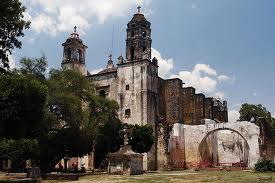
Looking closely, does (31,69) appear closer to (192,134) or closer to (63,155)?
(63,155)

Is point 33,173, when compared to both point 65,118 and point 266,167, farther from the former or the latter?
point 266,167

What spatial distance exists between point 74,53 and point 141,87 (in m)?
9.38

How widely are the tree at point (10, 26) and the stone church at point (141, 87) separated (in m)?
16.6

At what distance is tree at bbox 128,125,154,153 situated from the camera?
33062mm

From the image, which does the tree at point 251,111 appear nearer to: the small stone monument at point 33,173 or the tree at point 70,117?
the tree at point 70,117

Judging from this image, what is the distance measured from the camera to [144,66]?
3869cm

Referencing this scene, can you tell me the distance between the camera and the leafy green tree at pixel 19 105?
17.6 metres

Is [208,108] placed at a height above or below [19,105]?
above

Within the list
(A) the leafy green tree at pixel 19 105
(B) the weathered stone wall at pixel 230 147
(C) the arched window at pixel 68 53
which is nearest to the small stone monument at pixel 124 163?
(A) the leafy green tree at pixel 19 105

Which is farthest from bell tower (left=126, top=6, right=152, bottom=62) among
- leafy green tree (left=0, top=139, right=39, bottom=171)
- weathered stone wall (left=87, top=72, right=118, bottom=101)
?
leafy green tree (left=0, top=139, right=39, bottom=171)

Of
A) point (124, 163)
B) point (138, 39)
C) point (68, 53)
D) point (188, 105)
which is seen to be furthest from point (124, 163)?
point (68, 53)

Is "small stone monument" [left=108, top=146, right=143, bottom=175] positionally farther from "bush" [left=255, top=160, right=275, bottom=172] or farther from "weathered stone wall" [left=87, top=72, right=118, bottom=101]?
"weathered stone wall" [left=87, top=72, right=118, bottom=101]

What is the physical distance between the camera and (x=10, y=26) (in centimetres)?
1859

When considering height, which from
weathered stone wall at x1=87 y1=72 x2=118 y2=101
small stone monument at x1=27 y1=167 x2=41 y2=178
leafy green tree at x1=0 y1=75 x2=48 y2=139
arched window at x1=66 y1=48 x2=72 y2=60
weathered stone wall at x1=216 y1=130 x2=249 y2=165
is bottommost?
small stone monument at x1=27 y1=167 x2=41 y2=178
